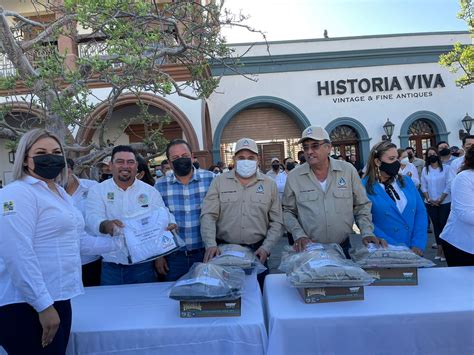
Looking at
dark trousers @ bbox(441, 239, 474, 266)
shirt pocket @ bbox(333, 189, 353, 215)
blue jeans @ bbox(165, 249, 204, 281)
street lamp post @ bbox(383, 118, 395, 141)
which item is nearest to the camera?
dark trousers @ bbox(441, 239, 474, 266)

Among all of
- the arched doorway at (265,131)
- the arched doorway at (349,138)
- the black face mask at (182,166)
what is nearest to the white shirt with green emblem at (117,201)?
the black face mask at (182,166)

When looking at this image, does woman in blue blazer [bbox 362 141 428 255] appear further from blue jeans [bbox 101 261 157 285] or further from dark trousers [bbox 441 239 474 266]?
blue jeans [bbox 101 261 157 285]

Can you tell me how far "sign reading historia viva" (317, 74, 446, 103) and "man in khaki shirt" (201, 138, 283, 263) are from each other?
13976 millimetres

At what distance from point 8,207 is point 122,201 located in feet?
4.12

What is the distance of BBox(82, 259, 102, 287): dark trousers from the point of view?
11.3 ft

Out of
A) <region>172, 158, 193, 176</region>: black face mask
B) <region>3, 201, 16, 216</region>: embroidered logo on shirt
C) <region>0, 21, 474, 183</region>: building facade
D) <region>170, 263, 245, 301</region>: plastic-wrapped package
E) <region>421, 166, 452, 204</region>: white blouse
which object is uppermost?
<region>0, 21, 474, 183</region>: building facade

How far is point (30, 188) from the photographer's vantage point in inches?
72.0

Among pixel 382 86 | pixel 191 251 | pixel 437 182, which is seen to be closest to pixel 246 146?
pixel 191 251

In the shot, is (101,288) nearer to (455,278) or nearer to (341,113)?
(455,278)

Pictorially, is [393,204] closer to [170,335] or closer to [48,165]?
[170,335]

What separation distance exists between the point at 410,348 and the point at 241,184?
171 cm

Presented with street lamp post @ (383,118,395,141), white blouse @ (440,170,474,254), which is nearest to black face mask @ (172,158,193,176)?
white blouse @ (440,170,474,254)

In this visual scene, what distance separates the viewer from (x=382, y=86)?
54.1 feet

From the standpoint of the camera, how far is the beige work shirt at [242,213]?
124 inches
